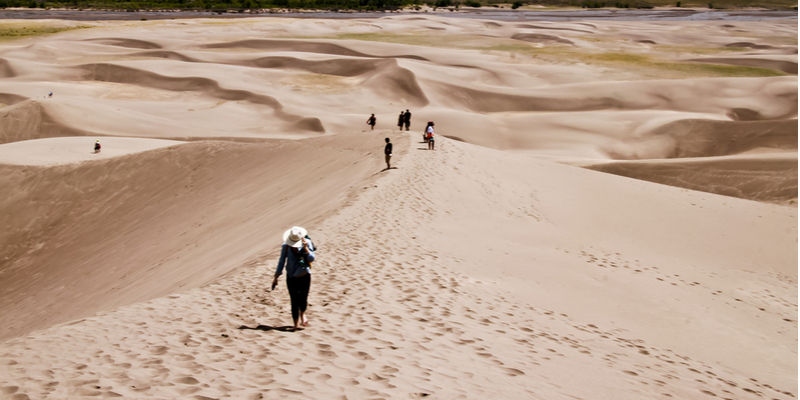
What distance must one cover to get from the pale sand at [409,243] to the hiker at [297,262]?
0.40 m

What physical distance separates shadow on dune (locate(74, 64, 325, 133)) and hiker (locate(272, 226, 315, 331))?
81.7ft

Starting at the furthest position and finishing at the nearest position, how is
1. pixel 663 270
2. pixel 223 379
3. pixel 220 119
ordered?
pixel 220 119 < pixel 663 270 < pixel 223 379

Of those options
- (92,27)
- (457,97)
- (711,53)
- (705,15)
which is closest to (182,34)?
(92,27)

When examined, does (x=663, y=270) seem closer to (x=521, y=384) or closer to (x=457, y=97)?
(x=521, y=384)

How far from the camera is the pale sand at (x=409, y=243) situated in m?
5.68

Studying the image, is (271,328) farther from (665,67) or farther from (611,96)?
(665,67)

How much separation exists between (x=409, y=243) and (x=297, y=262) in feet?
11.9

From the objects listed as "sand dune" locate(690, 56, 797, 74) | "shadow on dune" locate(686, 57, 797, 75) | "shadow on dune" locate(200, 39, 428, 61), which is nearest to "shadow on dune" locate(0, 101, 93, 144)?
"shadow on dune" locate(200, 39, 428, 61)

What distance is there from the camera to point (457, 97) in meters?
35.8

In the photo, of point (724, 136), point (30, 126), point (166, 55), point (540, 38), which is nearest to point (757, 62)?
point (540, 38)

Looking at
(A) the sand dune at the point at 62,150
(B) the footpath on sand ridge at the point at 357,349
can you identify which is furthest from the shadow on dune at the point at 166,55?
(B) the footpath on sand ridge at the point at 357,349

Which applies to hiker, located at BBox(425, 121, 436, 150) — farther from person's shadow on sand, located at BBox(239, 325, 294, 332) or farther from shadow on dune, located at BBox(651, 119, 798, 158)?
shadow on dune, located at BBox(651, 119, 798, 158)

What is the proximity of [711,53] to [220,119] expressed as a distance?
39.1 m

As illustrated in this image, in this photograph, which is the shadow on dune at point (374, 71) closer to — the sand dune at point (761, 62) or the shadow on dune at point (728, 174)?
the shadow on dune at point (728, 174)
